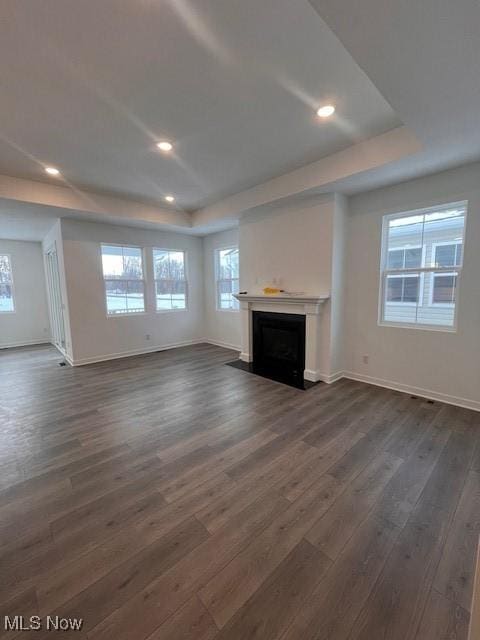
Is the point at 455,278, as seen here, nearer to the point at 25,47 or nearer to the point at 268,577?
the point at 268,577

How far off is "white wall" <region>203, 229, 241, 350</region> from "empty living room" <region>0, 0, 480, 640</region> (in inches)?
35.3

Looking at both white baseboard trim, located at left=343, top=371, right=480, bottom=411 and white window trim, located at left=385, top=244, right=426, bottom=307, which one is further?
white window trim, located at left=385, top=244, right=426, bottom=307

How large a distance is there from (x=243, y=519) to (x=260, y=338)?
322 cm

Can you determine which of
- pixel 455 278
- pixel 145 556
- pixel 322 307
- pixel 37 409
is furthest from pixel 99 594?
pixel 455 278

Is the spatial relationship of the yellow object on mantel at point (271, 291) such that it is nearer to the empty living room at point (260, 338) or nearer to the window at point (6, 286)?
the empty living room at point (260, 338)

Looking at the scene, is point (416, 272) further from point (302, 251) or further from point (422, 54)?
point (422, 54)

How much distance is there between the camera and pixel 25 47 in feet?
5.57

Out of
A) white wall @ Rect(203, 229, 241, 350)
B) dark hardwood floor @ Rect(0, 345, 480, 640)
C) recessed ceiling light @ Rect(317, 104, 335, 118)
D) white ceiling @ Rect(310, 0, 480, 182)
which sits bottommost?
dark hardwood floor @ Rect(0, 345, 480, 640)

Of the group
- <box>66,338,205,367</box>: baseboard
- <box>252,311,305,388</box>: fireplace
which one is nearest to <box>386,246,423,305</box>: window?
<box>252,311,305,388</box>: fireplace

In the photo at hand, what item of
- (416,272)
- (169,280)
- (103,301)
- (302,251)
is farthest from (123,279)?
(416,272)

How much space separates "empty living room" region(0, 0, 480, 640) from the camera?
129cm

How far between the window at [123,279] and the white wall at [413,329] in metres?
4.07

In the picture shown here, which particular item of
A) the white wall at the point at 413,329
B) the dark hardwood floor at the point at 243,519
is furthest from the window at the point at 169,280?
the white wall at the point at 413,329

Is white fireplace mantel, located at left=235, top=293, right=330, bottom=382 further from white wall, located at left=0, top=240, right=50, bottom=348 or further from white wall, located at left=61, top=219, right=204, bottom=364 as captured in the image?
white wall, located at left=0, top=240, right=50, bottom=348
